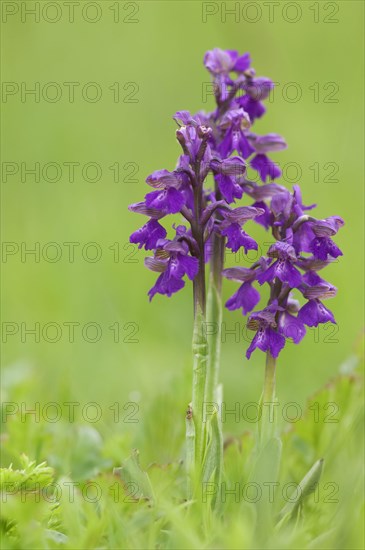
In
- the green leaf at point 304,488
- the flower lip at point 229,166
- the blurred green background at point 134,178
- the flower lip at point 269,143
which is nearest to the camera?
the green leaf at point 304,488

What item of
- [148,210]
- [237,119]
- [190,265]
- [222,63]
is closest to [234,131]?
[237,119]

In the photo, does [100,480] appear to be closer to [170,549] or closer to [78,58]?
[170,549]

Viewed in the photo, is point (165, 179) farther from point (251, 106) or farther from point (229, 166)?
point (251, 106)

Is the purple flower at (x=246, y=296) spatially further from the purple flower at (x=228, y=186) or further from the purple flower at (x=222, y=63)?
the purple flower at (x=222, y=63)

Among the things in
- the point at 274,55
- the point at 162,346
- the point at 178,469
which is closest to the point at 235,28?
the point at 274,55

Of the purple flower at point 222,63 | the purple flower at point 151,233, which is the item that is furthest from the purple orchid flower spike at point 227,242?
the purple flower at point 222,63

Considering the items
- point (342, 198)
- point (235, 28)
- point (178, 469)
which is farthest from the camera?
point (342, 198)

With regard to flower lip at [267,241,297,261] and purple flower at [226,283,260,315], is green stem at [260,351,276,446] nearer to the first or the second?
purple flower at [226,283,260,315]
